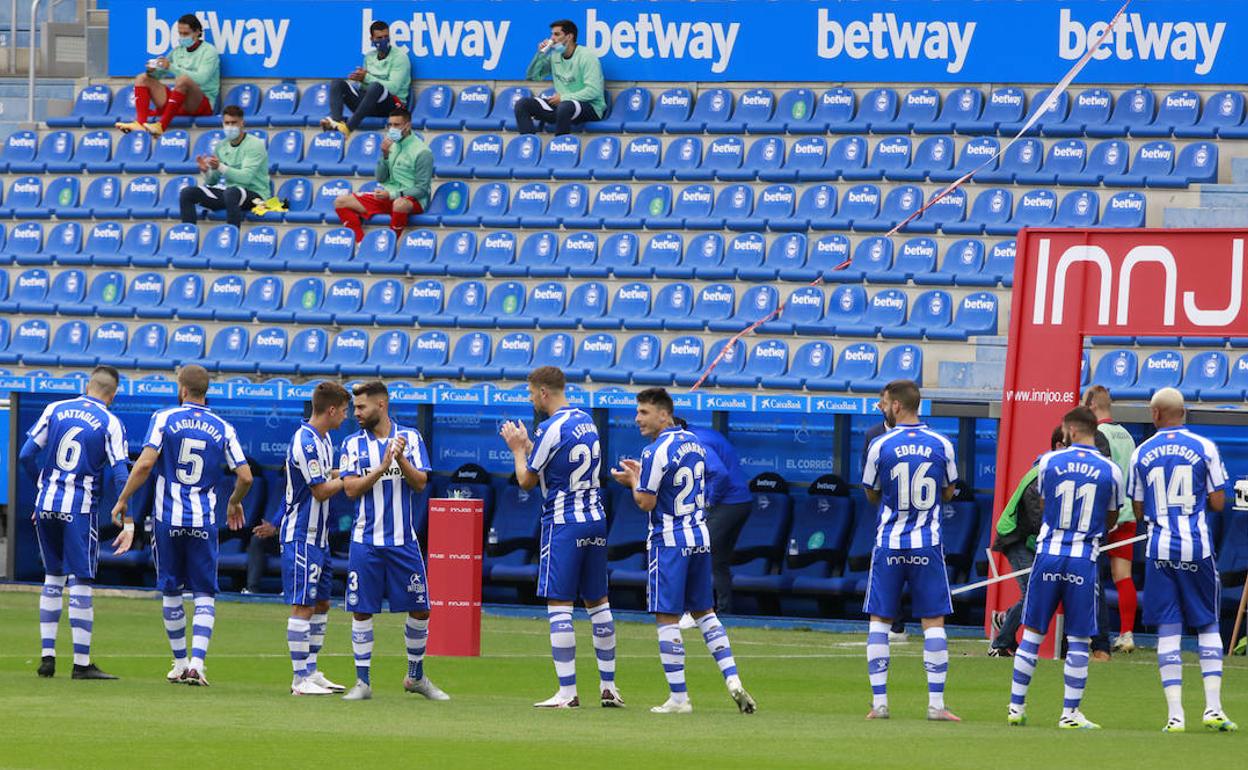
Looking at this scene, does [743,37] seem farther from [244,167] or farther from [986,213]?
[244,167]

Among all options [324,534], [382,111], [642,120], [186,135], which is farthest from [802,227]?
[324,534]

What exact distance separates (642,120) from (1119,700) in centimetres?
1133

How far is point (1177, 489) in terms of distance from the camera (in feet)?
39.1

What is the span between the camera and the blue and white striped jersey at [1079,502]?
1170cm

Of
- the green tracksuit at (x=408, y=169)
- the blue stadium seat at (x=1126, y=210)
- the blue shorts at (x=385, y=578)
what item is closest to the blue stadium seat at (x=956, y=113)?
the blue stadium seat at (x=1126, y=210)

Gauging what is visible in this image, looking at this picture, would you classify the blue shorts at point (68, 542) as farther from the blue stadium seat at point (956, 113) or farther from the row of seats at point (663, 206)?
the blue stadium seat at point (956, 113)

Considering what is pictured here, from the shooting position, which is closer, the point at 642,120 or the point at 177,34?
the point at 642,120

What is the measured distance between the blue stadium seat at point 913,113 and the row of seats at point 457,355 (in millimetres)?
3027

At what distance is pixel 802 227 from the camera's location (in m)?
21.5

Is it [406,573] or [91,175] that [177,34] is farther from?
[406,573]

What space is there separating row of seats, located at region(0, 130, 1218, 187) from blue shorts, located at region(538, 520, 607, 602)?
30.7 feet

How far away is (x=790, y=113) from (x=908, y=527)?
38.0 ft

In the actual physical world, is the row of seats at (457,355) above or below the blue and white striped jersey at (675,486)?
above

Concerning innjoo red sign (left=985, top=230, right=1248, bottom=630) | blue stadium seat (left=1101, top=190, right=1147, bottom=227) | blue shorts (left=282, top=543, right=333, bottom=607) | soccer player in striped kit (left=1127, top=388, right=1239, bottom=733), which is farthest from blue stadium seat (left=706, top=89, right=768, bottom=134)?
soccer player in striped kit (left=1127, top=388, right=1239, bottom=733)
